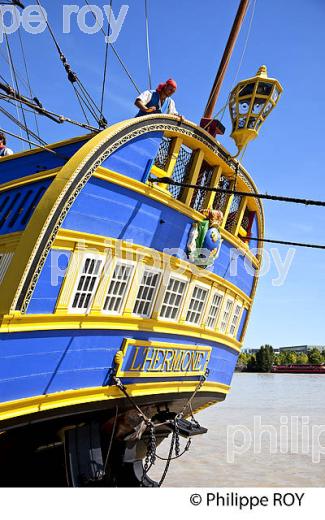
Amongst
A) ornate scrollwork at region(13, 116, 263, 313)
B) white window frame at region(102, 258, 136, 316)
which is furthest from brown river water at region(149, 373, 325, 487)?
ornate scrollwork at region(13, 116, 263, 313)

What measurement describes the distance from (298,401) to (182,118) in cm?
3023

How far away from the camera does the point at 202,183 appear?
825 cm

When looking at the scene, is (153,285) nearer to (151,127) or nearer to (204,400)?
(151,127)

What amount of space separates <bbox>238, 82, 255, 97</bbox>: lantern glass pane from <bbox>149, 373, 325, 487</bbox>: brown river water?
8567 mm

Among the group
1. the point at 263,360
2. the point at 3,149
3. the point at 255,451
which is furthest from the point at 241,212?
the point at 263,360

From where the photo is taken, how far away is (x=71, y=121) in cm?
738

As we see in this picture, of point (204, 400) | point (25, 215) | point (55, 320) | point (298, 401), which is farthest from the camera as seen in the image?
point (298, 401)

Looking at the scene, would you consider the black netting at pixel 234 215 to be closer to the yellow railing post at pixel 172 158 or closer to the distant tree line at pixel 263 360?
the yellow railing post at pixel 172 158

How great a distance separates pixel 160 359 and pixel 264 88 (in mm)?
4918

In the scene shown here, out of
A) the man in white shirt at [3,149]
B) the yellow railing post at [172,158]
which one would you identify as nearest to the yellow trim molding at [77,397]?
the yellow railing post at [172,158]

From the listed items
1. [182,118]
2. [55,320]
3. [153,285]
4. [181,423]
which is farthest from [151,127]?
[181,423]

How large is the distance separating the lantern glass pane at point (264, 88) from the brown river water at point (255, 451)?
8.63 metres

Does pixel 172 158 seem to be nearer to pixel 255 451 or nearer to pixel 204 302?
pixel 204 302

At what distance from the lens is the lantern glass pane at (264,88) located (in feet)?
26.6
